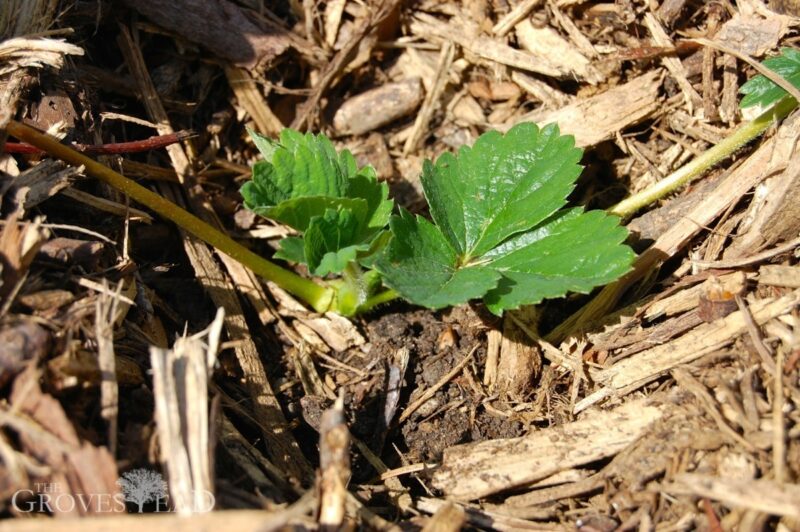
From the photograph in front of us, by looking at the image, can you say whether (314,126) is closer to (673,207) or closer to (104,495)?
(673,207)

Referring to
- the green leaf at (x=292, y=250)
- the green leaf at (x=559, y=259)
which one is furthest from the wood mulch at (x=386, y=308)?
the green leaf at (x=292, y=250)

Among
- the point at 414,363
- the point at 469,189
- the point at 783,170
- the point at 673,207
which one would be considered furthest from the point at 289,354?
the point at 783,170

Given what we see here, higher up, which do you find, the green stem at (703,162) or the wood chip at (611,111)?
the wood chip at (611,111)

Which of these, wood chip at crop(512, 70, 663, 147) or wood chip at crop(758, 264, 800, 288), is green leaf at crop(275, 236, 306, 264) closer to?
wood chip at crop(512, 70, 663, 147)

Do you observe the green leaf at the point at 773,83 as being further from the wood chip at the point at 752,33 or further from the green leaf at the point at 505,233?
the green leaf at the point at 505,233

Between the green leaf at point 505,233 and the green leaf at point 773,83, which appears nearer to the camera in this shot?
the green leaf at point 505,233

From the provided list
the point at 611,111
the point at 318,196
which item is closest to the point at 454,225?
the point at 318,196
